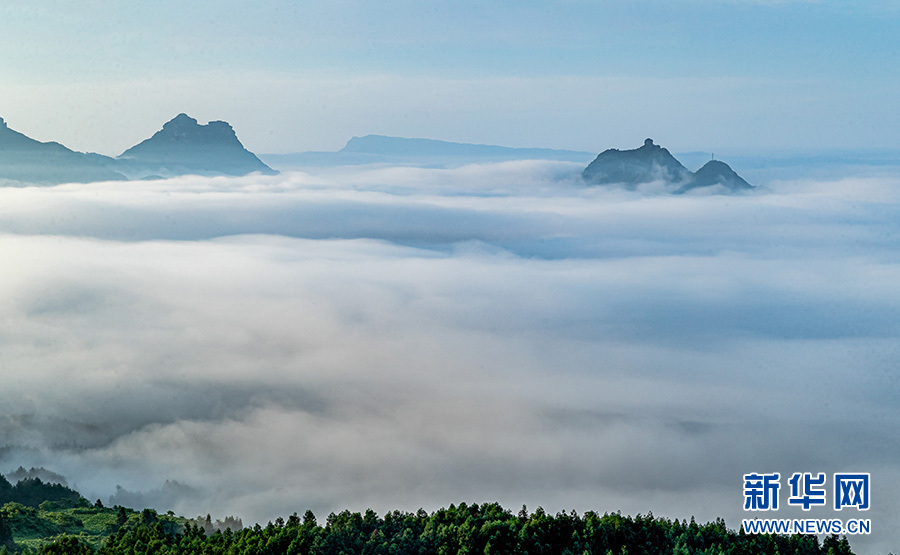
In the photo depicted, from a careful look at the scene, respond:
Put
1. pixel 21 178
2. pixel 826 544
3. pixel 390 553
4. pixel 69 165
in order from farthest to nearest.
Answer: pixel 69 165
pixel 21 178
pixel 826 544
pixel 390 553

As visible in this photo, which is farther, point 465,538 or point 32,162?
point 32,162

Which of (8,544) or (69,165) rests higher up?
(69,165)

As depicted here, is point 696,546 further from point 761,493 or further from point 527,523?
point 527,523

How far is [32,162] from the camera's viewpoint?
620 ft

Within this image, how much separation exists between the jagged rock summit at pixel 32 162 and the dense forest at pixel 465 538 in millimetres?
178148

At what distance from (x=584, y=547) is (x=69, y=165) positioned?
7859 inches

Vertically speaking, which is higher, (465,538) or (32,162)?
(32,162)

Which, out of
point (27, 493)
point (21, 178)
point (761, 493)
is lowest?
point (27, 493)

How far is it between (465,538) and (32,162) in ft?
630

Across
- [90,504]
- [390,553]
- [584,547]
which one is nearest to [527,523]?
[584,547]

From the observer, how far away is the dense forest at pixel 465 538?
2420 centimetres

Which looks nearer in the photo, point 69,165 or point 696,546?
point 696,546

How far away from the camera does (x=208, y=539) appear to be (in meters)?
25.4

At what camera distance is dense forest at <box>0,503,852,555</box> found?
Answer: 24.2 m
